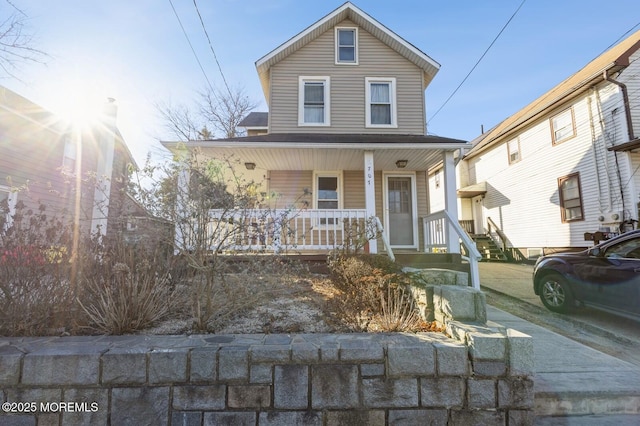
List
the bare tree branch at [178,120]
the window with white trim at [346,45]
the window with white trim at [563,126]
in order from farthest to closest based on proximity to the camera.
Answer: the bare tree branch at [178,120] < the window with white trim at [563,126] < the window with white trim at [346,45]

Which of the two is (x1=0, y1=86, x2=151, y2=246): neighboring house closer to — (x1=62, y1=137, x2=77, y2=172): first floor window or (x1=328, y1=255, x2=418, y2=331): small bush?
(x1=62, y1=137, x2=77, y2=172): first floor window

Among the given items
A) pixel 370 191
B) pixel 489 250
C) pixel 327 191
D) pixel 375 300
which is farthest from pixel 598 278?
pixel 489 250

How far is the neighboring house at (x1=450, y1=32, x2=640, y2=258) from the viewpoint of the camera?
849 cm

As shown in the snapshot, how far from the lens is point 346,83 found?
861 centimetres

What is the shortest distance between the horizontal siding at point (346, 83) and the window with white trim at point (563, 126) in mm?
5768

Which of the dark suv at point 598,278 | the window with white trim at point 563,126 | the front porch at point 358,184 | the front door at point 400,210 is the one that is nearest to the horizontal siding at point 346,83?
the front porch at point 358,184

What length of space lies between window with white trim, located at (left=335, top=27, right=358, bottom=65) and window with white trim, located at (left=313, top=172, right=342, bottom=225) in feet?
11.1

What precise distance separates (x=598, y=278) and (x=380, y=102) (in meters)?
6.28

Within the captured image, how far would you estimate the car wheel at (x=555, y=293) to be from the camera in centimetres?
471

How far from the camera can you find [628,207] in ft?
27.1

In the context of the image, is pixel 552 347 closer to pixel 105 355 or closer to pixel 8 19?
pixel 105 355

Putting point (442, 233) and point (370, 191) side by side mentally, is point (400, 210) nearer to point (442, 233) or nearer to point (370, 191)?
point (442, 233)

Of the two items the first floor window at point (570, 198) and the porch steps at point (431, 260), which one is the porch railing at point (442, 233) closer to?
the porch steps at point (431, 260)

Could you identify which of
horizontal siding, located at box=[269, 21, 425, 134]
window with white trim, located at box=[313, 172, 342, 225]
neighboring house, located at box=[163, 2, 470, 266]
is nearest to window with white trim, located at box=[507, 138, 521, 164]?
neighboring house, located at box=[163, 2, 470, 266]
